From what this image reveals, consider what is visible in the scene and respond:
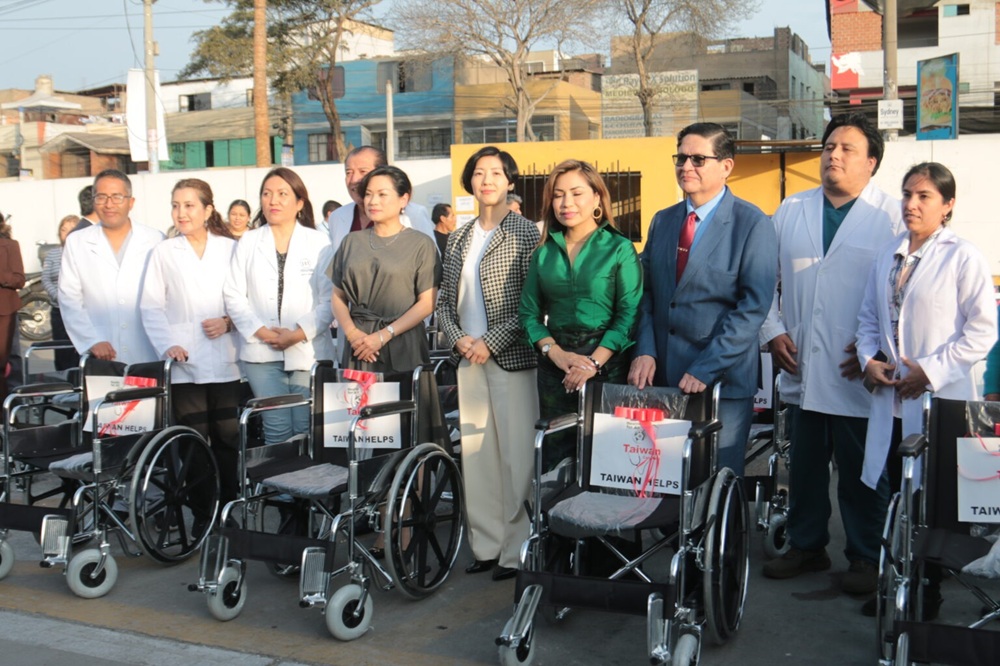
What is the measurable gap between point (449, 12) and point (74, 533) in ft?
104

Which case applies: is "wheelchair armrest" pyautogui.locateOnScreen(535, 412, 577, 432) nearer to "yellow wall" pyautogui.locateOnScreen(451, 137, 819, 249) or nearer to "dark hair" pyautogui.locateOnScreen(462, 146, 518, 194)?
"dark hair" pyautogui.locateOnScreen(462, 146, 518, 194)

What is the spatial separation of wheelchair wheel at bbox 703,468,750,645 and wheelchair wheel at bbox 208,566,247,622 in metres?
1.92

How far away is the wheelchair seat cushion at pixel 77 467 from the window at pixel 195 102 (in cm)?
4479

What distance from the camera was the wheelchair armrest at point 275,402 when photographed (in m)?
4.72

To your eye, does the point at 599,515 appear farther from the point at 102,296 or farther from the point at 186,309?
the point at 102,296

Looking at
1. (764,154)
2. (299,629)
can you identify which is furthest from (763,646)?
(764,154)

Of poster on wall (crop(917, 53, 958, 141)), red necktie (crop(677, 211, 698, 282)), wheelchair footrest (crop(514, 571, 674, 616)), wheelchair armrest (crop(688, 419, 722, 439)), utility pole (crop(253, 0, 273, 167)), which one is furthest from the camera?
poster on wall (crop(917, 53, 958, 141))

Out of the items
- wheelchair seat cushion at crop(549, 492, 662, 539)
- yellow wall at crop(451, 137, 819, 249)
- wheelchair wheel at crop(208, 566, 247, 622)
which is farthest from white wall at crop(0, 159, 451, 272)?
wheelchair seat cushion at crop(549, 492, 662, 539)

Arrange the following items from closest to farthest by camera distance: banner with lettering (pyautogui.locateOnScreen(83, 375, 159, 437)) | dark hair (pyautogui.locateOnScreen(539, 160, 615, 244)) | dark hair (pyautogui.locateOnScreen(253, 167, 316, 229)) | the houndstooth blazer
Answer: dark hair (pyautogui.locateOnScreen(539, 160, 615, 244)), the houndstooth blazer, banner with lettering (pyautogui.locateOnScreen(83, 375, 159, 437)), dark hair (pyautogui.locateOnScreen(253, 167, 316, 229))

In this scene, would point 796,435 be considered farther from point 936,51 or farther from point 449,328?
point 936,51

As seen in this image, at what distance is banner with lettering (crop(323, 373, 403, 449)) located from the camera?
15.7ft

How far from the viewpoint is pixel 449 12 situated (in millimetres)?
34406

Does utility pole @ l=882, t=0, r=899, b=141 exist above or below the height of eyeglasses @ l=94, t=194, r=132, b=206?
above

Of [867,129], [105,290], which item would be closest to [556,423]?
[867,129]
